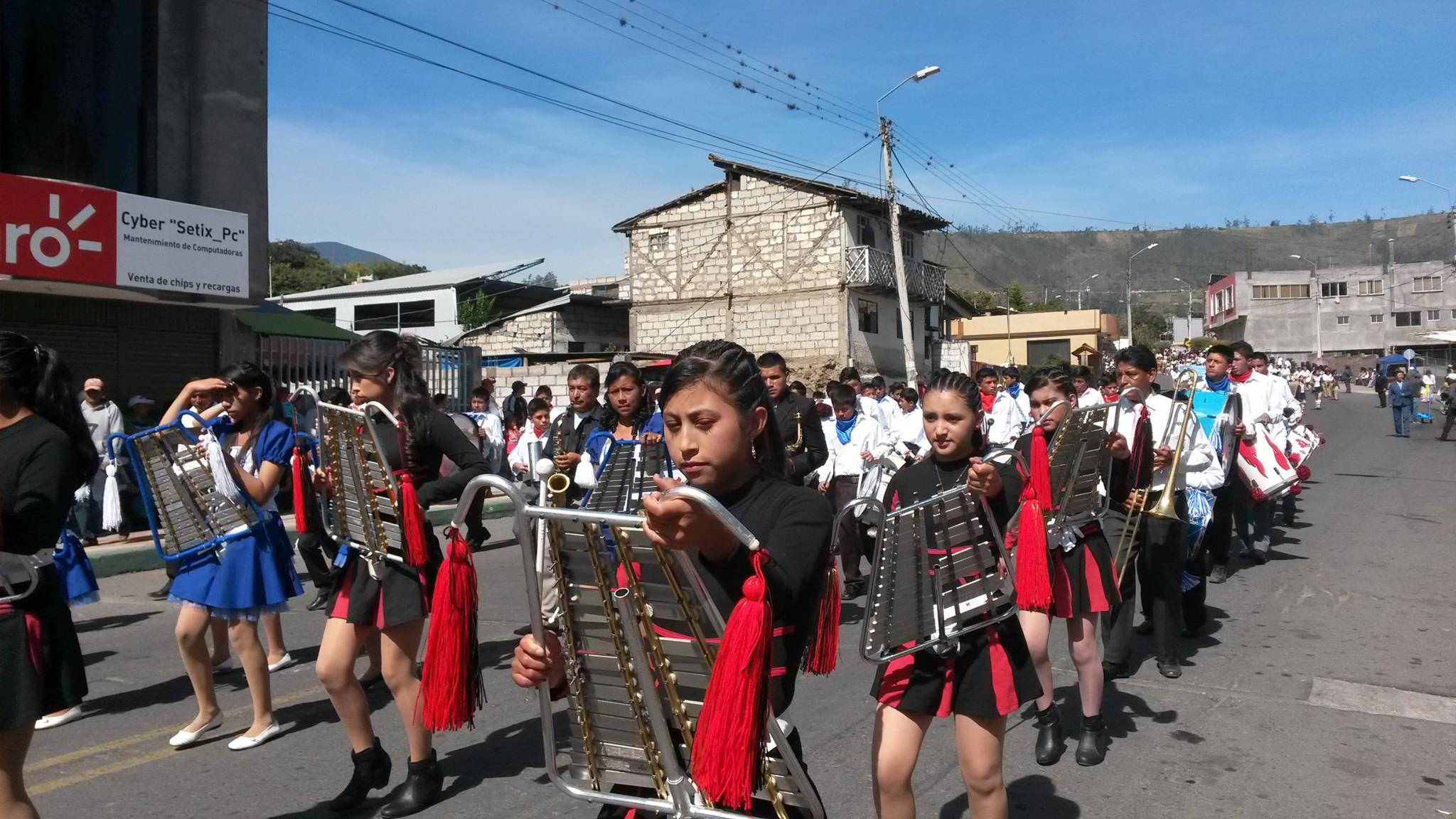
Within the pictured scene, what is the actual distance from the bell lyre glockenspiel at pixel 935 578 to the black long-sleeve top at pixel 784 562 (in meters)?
0.55

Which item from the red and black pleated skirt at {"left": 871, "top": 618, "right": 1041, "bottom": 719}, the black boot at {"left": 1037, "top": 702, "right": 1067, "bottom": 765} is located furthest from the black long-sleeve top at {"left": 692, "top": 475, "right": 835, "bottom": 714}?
the black boot at {"left": 1037, "top": 702, "right": 1067, "bottom": 765}

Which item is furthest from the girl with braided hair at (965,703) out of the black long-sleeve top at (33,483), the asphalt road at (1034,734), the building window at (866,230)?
the building window at (866,230)

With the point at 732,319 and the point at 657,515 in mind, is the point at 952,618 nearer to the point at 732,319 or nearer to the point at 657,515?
the point at 657,515

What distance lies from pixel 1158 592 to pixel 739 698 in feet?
16.0

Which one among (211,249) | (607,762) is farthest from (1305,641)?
(211,249)

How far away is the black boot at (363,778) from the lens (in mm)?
4168

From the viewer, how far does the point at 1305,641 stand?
709 centimetres

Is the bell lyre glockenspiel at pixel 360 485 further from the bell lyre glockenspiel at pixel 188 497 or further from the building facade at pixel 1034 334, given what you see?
the building facade at pixel 1034 334

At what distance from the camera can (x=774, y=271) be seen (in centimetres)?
3425

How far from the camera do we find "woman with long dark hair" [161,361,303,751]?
4934 mm

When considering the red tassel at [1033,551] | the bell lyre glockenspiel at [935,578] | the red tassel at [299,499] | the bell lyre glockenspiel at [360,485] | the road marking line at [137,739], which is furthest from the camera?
the road marking line at [137,739]

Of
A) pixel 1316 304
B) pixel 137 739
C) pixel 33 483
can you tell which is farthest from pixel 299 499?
pixel 1316 304

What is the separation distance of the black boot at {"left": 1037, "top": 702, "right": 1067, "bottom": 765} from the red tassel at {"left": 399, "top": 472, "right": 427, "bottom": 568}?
9.11ft

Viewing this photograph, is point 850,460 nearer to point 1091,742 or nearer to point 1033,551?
point 1091,742
